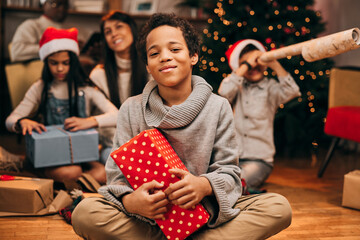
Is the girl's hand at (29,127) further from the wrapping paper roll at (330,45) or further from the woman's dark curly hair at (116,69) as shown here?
the wrapping paper roll at (330,45)

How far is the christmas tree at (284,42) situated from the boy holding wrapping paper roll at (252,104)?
0.67 metres

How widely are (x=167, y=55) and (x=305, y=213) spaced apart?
3.46 ft

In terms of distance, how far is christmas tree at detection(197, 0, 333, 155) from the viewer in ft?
9.41

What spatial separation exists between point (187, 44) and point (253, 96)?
96 cm

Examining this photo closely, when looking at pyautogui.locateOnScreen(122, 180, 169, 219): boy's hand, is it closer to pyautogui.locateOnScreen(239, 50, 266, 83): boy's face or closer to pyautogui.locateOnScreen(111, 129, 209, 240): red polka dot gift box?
pyautogui.locateOnScreen(111, 129, 209, 240): red polka dot gift box

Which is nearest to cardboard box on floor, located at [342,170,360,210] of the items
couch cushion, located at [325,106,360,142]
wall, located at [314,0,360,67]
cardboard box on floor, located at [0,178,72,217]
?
couch cushion, located at [325,106,360,142]

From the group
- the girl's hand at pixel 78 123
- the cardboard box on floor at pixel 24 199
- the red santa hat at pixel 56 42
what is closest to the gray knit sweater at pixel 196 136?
the cardboard box on floor at pixel 24 199

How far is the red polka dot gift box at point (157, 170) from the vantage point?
1115 mm

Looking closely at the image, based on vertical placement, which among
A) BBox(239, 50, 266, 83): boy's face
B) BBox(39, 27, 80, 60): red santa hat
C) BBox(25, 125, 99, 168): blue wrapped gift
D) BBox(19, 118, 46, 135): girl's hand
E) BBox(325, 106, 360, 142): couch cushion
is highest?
BBox(39, 27, 80, 60): red santa hat

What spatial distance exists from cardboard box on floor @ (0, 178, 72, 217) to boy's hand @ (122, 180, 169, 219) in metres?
0.75

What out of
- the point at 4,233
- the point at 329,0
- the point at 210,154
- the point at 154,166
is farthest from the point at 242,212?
the point at 329,0

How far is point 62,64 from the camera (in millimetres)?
2156

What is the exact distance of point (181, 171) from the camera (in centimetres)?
110

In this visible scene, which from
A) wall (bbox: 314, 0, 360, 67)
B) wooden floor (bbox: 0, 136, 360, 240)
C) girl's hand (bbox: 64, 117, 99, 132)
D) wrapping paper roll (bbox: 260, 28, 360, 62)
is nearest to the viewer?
wrapping paper roll (bbox: 260, 28, 360, 62)
